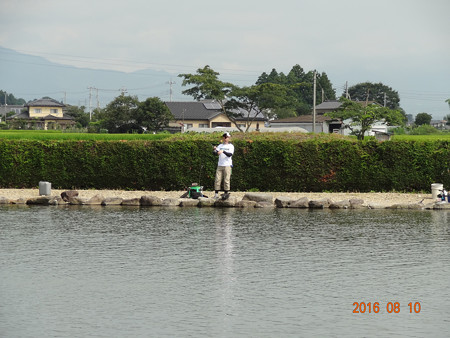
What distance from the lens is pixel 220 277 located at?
394 inches

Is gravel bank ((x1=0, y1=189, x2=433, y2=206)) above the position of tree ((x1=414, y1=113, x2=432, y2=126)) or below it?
below

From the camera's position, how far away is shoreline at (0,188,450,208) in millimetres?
20766

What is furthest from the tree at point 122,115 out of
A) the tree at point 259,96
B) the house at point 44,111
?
the house at point 44,111

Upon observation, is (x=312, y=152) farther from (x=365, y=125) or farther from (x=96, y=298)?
(x=365, y=125)

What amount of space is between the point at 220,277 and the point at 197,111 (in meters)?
106

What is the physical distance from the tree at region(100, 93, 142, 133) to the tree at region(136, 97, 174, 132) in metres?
0.93

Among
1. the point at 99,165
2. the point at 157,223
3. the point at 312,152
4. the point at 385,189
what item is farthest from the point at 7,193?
the point at 385,189

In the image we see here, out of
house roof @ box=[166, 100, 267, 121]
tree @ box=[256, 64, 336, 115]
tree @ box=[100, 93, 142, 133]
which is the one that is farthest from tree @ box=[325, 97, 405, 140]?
tree @ box=[256, 64, 336, 115]

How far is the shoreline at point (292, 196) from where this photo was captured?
20766mm

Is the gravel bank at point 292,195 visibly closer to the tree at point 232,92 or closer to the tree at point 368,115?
the tree at point 368,115

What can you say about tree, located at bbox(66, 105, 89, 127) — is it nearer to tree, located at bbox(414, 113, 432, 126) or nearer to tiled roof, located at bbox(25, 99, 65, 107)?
tiled roof, located at bbox(25, 99, 65, 107)
